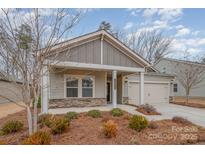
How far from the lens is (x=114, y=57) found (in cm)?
1476

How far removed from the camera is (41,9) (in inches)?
283

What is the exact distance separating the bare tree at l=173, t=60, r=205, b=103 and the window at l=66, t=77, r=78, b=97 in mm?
A: 11879

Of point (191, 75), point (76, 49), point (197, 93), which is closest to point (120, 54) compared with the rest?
point (76, 49)

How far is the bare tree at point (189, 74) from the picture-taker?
21577 mm

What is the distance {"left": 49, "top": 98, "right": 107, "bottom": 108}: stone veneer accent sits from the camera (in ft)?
47.3

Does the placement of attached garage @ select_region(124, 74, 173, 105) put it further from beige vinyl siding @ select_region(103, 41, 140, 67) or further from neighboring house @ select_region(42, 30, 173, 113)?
beige vinyl siding @ select_region(103, 41, 140, 67)

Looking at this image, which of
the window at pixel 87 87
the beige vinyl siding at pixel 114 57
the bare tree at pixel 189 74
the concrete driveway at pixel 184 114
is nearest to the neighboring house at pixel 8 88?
the window at pixel 87 87

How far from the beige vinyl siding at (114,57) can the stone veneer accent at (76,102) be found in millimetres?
3376

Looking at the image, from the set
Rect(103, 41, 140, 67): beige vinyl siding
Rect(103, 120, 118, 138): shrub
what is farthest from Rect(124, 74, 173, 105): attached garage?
Rect(103, 120, 118, 138): shrub

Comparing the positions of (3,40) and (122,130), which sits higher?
(3,40)

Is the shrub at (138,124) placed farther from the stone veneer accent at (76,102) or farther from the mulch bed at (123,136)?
the stone veneer accent at (76,102)
